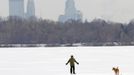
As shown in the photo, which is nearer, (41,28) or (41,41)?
(41,41)

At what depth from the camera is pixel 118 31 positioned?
11975cm

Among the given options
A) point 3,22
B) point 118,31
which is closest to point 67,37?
point 118,31
